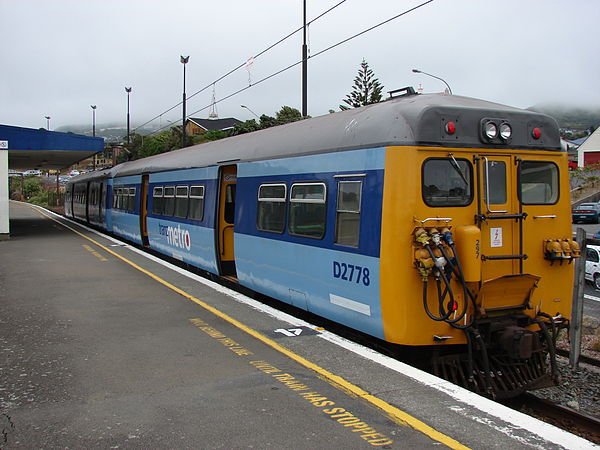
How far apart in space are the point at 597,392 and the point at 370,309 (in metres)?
3.68

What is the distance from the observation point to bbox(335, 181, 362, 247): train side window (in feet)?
20.8

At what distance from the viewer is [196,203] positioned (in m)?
11.9

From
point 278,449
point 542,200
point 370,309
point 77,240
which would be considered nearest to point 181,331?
point 370,309

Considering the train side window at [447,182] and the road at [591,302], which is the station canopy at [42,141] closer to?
the train side window at [447,182]

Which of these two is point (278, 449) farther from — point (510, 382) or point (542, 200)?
point (542, 200)

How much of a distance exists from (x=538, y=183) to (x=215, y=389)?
4.14m

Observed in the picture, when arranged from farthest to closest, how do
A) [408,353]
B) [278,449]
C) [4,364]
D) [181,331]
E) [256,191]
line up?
[256,191] → [181,331] → [408,353] → [4,364] → [278,449]

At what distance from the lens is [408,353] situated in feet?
20.5

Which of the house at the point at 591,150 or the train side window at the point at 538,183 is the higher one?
the house at the point at 591,150

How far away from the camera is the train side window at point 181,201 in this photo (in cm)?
1258

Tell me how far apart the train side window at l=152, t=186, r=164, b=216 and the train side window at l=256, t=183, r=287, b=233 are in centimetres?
648

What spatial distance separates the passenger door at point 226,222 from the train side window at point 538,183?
575 cm

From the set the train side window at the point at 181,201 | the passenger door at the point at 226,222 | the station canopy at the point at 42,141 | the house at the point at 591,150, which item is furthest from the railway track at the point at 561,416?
the house at the point at 591,150

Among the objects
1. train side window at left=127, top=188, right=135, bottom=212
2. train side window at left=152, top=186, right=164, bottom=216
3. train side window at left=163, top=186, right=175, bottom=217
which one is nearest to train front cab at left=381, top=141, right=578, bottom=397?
train side window at left=163, top=186, right=175, bottom=217
